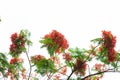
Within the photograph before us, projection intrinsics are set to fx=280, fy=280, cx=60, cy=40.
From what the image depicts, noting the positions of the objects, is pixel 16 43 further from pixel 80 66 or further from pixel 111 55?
pixel 111 55

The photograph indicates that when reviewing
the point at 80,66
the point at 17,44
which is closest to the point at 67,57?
the point at 80,66

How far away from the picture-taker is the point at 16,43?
16906mm

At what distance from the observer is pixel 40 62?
609 inches

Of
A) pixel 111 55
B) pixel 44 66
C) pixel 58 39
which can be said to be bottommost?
pixel 111 55

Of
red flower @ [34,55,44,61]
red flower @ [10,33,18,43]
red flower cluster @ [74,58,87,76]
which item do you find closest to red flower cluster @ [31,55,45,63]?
red flower @ [34,55,44,61]

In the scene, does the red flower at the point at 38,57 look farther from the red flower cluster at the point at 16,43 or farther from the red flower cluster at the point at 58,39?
the red flower cluster at the point at 58,39

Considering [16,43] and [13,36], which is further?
[16,43]

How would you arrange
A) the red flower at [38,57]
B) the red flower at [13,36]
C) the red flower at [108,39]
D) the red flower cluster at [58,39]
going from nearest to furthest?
the red flower at [108,39]
the red flower cluster at [58,39]
the red flower at [13,36]
the red flower at [38,57]

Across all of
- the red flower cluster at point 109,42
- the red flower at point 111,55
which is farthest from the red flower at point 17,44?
the red flower at point 111,55

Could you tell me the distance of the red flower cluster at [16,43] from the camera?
55.0ft

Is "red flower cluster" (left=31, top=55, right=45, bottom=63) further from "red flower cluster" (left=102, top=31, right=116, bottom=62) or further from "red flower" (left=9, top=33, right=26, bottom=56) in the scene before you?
"red flower cluster" (left=102, top=31, right=116, bottom=62)

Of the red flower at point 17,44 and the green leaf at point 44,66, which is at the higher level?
the red flower at point 17,44

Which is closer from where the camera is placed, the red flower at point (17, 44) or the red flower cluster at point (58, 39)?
the red flower cluster at point (58, 39)

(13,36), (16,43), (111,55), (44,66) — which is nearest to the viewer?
(111,55)
